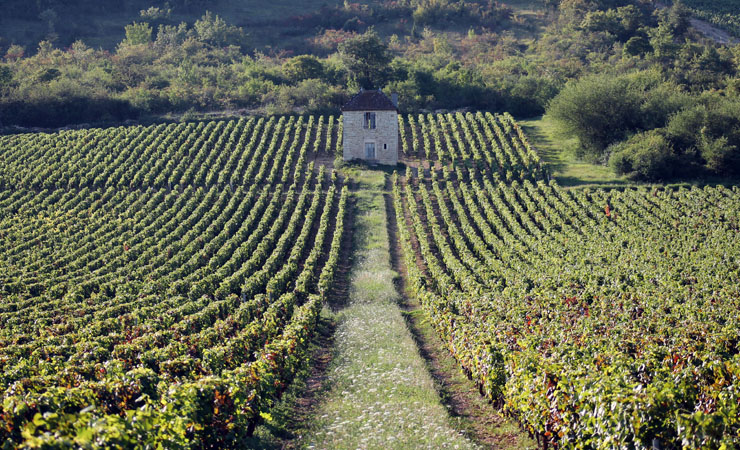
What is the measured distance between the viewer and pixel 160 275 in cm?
2991

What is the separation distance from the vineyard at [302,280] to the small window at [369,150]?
3258mm

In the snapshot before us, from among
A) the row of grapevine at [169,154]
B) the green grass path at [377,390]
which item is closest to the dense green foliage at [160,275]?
the row of grapevine at [169,154]

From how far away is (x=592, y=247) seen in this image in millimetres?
31219

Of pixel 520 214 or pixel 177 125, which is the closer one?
pixel 520 214

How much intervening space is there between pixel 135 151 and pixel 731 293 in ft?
156

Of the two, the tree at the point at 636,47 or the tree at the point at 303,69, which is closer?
the tree at the point at 303,69

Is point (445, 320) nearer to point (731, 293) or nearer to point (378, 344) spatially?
point (378, 344)

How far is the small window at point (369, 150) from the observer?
5462 centimetres

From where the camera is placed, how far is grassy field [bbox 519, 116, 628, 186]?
165ft

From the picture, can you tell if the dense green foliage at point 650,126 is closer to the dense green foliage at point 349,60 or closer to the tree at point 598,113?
the tree at point 598,113

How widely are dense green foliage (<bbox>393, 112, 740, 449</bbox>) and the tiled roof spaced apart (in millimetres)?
6963

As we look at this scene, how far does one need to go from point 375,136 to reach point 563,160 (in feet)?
54.3

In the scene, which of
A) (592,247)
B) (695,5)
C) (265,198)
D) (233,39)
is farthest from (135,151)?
(695,5)

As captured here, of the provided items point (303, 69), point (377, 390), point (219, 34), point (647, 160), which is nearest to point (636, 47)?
point (647, 160)
